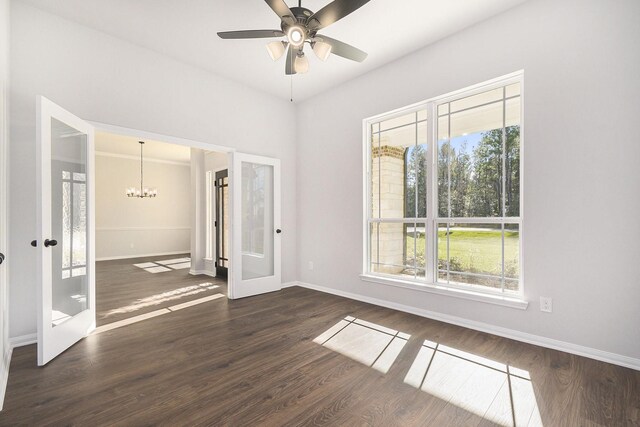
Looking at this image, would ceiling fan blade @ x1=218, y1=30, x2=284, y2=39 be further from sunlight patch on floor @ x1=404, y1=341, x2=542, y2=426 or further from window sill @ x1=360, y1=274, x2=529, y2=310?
window sill @ x1=360, y1=274, x2=529, y2=310

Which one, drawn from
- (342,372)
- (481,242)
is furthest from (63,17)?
(481,242)

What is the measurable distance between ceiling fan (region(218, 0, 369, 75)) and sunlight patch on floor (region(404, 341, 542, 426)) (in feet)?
8.66

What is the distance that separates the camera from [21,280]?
2674 mm

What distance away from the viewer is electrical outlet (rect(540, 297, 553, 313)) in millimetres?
2576

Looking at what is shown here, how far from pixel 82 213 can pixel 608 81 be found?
4796 mm

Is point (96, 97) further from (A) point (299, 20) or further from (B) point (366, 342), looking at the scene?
(B) point (366, 342)

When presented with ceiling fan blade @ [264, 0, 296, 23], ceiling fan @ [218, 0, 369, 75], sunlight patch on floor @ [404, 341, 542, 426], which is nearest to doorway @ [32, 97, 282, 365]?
ceiling fan @ [218, 0, 369, 75]

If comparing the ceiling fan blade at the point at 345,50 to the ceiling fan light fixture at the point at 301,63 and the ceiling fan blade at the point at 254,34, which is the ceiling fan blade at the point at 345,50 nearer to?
the ceiling fan light fixture at the point at 301,63

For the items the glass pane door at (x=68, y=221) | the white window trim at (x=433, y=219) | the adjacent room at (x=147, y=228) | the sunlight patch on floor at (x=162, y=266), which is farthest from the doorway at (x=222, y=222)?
the white window trim at (x=433, y=219)

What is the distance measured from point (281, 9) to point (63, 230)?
2.69 metres

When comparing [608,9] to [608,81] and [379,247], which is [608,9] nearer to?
[608,81]

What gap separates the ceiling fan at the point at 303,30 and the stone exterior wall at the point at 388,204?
1532mm

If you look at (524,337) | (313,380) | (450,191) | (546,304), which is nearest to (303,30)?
(450,191)

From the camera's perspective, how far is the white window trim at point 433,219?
2.77m
